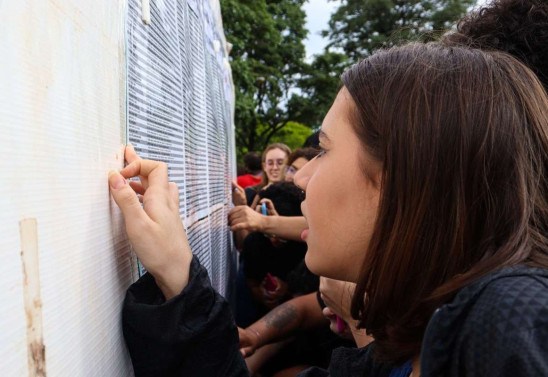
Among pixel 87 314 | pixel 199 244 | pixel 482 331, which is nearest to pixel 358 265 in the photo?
pixel 482 331

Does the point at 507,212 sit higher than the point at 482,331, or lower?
higher

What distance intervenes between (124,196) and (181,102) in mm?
693

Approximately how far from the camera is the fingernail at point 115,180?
1.03m

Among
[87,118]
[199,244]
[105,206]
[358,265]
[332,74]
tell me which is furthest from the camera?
[332,74]

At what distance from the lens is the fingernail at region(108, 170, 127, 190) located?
3.38 ft

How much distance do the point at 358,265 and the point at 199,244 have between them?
0.88m

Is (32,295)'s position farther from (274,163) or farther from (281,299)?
(274,163)

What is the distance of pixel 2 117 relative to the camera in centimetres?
61

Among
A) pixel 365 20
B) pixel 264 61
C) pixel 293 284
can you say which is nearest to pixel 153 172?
pixel 293 284

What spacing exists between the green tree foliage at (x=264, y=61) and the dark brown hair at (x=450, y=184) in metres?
12.4

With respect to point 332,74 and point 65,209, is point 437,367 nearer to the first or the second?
point 65,209

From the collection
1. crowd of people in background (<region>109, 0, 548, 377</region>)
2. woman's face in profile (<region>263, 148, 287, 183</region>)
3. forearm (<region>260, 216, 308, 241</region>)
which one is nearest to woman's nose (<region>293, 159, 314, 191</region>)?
crowd of people in background (<region>109, 0, 548, 377</region>)

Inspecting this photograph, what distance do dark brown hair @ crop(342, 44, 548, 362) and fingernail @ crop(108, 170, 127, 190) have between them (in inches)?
20.4

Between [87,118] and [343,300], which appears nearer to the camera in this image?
[87,118]
